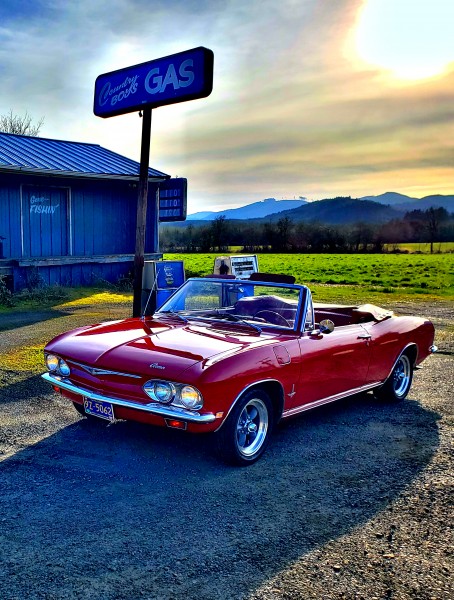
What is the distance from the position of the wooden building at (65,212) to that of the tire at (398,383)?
10606 millimetres

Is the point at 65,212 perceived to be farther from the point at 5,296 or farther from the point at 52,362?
the point at 52,362

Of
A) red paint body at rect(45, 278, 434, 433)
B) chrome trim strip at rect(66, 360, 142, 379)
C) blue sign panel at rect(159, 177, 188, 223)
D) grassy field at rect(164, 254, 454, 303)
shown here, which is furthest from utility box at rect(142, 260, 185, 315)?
blue sign panel at rect(159, 177, 188, 223)

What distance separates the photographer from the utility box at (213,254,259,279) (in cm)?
1110

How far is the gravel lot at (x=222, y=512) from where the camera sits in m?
2.90

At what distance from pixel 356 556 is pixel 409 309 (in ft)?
39.9

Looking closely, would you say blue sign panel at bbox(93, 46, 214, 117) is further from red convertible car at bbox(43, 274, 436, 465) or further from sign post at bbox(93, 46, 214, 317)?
red convertible car at bbox(43, 274, 436, 465)

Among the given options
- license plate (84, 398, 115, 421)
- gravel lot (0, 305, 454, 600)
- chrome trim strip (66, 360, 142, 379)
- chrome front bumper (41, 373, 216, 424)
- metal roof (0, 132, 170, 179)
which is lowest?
gravel lot (0, 305, 454, 600)

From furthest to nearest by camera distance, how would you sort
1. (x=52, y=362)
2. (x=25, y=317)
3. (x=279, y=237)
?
(x=279, y=237)
(x=25, y=317)
(x=52, y=362)

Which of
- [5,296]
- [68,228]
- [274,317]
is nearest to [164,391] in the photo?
[274,317]

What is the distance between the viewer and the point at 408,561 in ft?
10.3

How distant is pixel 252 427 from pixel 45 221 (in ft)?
41.5

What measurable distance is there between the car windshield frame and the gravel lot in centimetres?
107

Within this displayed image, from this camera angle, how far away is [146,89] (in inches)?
341

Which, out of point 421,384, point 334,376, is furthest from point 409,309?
point 334,376
